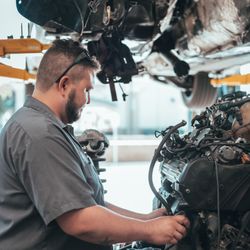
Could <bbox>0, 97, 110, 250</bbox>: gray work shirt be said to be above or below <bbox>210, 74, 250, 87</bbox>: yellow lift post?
below

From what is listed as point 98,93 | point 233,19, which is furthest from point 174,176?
point 98,93

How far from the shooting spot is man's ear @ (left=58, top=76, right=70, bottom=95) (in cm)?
158

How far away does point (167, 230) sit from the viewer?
1426 mm

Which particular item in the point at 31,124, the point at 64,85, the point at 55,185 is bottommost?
the point at 55,185

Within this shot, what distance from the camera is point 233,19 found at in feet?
6.88

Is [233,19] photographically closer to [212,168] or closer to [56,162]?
[212,168]

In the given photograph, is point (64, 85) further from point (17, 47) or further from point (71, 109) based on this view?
point (17, 47)

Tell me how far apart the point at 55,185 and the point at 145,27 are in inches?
67.6

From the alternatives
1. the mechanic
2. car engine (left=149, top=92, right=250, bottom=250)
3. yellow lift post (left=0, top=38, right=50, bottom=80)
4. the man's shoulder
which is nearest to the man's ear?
the mechanic

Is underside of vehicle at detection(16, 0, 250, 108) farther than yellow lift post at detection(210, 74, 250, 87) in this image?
No

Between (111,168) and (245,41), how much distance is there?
22.5 ft

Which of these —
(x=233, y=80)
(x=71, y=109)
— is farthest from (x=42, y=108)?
(x=233, y=80)

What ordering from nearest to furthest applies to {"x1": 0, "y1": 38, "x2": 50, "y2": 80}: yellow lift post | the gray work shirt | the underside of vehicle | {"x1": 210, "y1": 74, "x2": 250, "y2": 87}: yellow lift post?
the gray work shirt → the underside of vehicle → {"x1": 0, "y1": 38, "x2": 50, "y2": 80}: yellow lift post → {"x1": 210, "y1": 74, "x2": 250, "y2": 87}: yellow lift post

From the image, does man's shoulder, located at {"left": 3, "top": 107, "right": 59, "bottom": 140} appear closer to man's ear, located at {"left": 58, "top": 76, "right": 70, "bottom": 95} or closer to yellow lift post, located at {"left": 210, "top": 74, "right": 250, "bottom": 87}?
man's ear, located at {"left": 58, "top": 76, "right": 70, "bottom": 95}
